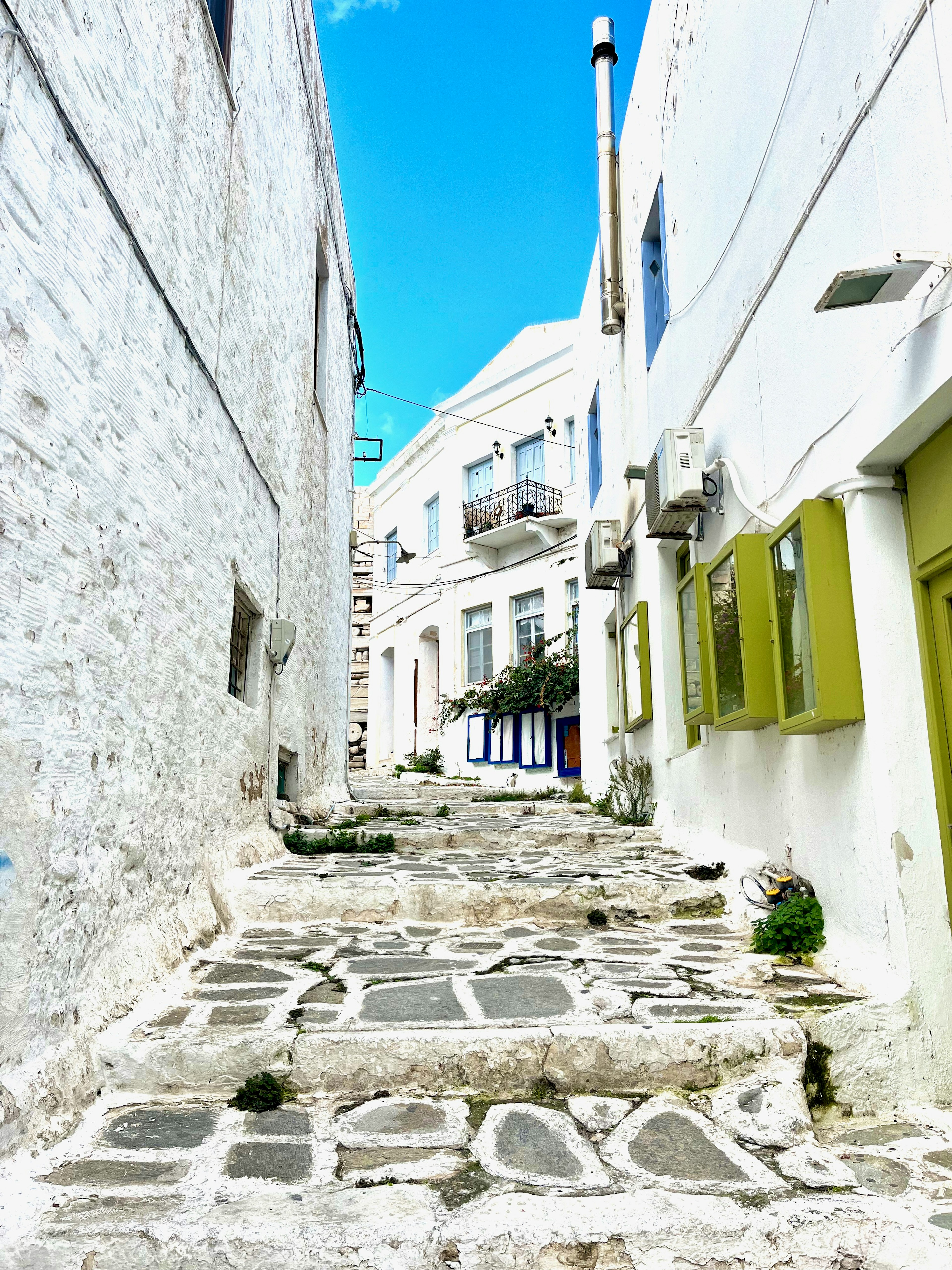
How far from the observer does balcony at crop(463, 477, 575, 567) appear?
48.7 ft

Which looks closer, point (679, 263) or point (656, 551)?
point (679, 263)

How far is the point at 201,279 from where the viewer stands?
4035 mm

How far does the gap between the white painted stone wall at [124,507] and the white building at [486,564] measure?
29.0ft

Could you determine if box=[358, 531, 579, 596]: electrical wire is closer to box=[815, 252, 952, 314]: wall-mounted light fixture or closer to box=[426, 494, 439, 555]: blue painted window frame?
box=[426, 494, 439, 555]: blue painted window frame

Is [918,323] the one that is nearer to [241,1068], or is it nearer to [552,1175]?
[552,1175]

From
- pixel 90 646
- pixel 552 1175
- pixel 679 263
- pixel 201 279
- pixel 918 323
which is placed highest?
pixel 679 263

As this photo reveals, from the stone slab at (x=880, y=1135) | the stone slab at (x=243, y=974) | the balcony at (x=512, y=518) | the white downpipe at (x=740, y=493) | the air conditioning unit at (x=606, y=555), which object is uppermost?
the balcony at (x=512, y=518)

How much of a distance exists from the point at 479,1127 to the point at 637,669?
475 centimetres

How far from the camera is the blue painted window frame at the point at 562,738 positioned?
13.2 meters

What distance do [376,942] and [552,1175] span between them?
190cm

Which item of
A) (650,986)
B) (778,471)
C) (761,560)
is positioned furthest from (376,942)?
(778,471)

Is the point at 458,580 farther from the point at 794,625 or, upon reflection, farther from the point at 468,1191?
the point at 468,1191

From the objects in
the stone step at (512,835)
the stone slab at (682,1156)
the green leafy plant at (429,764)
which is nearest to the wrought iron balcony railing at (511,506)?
the green leafy plant at (429,764)

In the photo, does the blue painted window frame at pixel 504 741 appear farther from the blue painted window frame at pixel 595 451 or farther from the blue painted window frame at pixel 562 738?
the blue painted window frame at pixel 595 451
